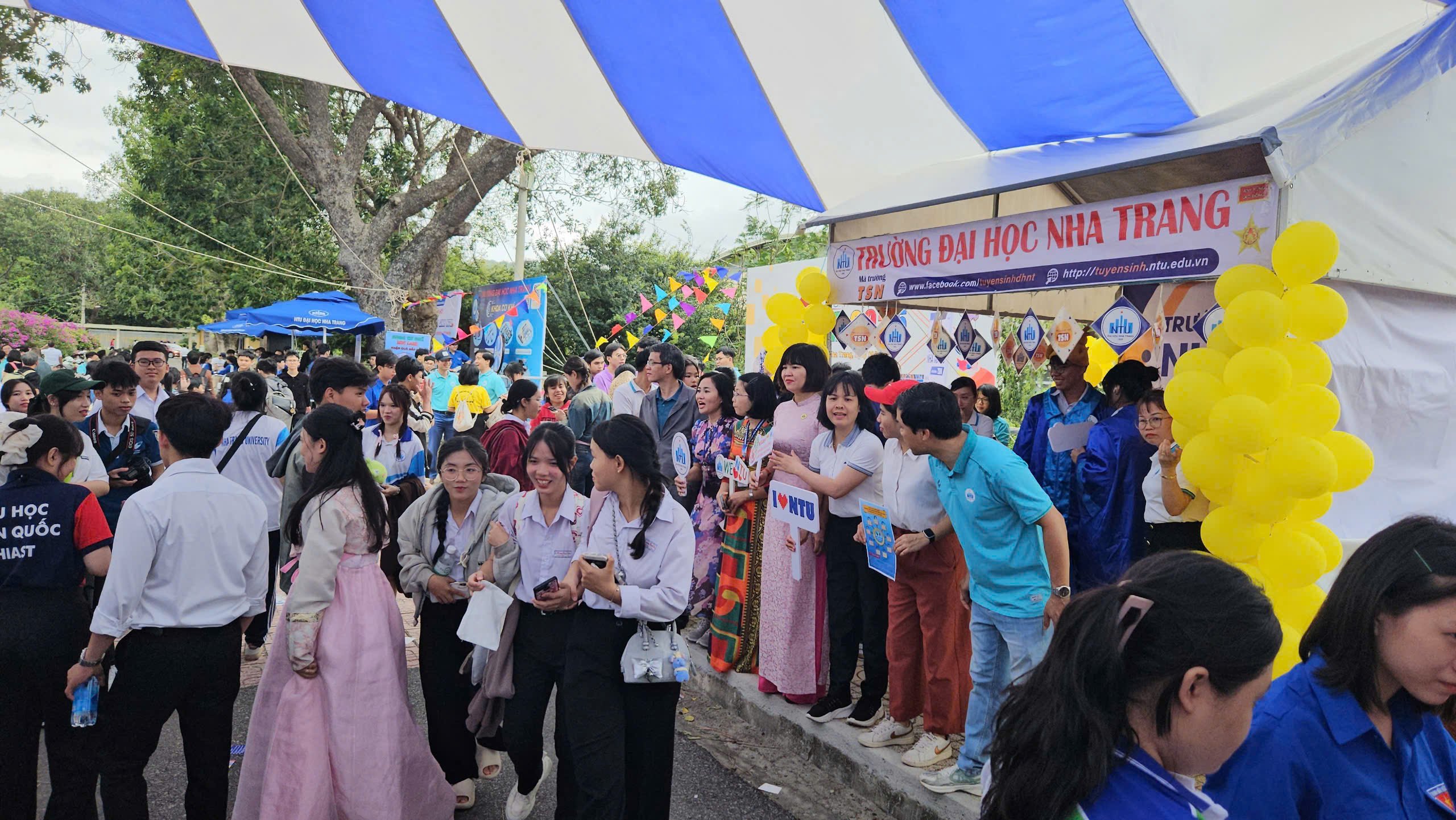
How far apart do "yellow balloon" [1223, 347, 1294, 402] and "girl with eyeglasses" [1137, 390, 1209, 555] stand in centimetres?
46

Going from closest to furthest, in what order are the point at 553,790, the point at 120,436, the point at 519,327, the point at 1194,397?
the point at 1194,397, the point at 553,790, the point at 120,436, the point at 519,327

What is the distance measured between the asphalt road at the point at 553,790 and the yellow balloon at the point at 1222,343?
2753 mm

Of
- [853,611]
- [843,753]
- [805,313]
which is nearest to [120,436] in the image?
[805,313]

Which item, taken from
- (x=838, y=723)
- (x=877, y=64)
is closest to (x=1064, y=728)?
(x=838, y=723)

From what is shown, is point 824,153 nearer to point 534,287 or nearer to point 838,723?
point 838,723

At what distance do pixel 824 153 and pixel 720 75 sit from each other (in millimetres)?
1029

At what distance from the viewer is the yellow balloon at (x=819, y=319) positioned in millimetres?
5984

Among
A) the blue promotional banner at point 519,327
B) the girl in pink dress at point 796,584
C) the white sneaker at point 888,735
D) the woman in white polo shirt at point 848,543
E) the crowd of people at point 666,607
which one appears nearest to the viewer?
the crowd of people at point 666,607

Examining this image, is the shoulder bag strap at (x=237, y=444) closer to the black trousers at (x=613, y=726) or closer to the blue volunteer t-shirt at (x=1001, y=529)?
the black trousers at (x=613, y=726)

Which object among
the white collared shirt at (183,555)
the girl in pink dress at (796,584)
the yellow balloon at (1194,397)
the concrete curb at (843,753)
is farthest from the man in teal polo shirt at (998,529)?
the white collared shirt at (183,555)

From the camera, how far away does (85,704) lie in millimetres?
2973

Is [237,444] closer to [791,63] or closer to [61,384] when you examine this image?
[61,384]

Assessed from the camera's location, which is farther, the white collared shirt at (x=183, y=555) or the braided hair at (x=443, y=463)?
the braided hair at (x=443, y=463)

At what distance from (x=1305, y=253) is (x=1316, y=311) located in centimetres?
22
